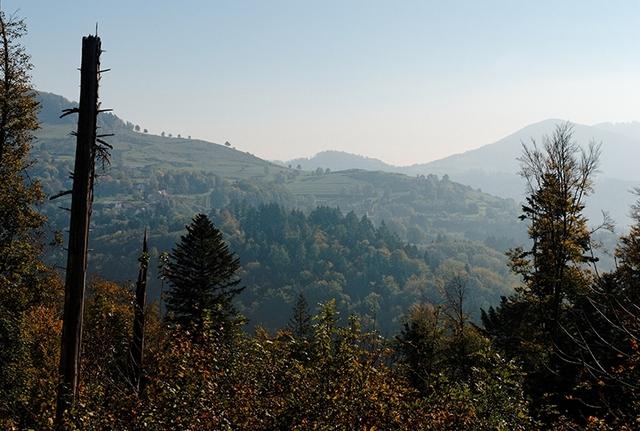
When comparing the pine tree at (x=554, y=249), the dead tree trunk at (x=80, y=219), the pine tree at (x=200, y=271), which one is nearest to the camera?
the dead tree trunk at (x=80, y=219)

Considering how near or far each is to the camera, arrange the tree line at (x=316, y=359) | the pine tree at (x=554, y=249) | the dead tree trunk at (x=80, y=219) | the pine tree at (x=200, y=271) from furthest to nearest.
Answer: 1. the pine tree at (x=200, y=271)
2. the pine tree at (x=554, y=249)
3. the dead tree trunk at (x=80, y=219)
4. the tree line at (x=316, y=359)

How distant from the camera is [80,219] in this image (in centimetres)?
961

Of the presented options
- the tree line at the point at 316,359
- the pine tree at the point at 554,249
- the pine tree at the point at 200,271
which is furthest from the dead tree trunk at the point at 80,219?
the pine tree at the point at 200,271

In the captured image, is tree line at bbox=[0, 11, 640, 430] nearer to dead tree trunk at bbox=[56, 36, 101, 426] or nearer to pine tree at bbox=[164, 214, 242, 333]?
dead tree trunk at bbox=[56, 36, 101, 426]

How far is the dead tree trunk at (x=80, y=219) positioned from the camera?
9312mm

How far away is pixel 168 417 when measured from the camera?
27.2 ft

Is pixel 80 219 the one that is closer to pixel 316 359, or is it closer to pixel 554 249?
pixel 316 359

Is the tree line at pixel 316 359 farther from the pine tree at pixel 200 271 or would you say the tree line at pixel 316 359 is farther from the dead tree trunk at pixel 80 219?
the pine tree at pixel 200 271

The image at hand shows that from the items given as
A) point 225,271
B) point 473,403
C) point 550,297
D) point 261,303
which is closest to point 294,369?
point 473,403

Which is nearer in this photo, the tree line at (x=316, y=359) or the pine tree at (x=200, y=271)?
the tree line at (x=316, y=359)

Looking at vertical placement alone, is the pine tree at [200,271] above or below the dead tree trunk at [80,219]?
below

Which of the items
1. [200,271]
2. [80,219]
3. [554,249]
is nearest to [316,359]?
[80,219]

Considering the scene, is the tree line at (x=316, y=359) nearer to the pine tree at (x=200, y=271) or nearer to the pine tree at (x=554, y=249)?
the pine tree at (x=554, y=249)

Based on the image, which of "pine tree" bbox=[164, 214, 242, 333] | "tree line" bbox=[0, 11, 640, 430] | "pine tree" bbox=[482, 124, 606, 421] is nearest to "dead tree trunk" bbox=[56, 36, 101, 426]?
"tree line" bbox=[0, 11, 640, 430]
